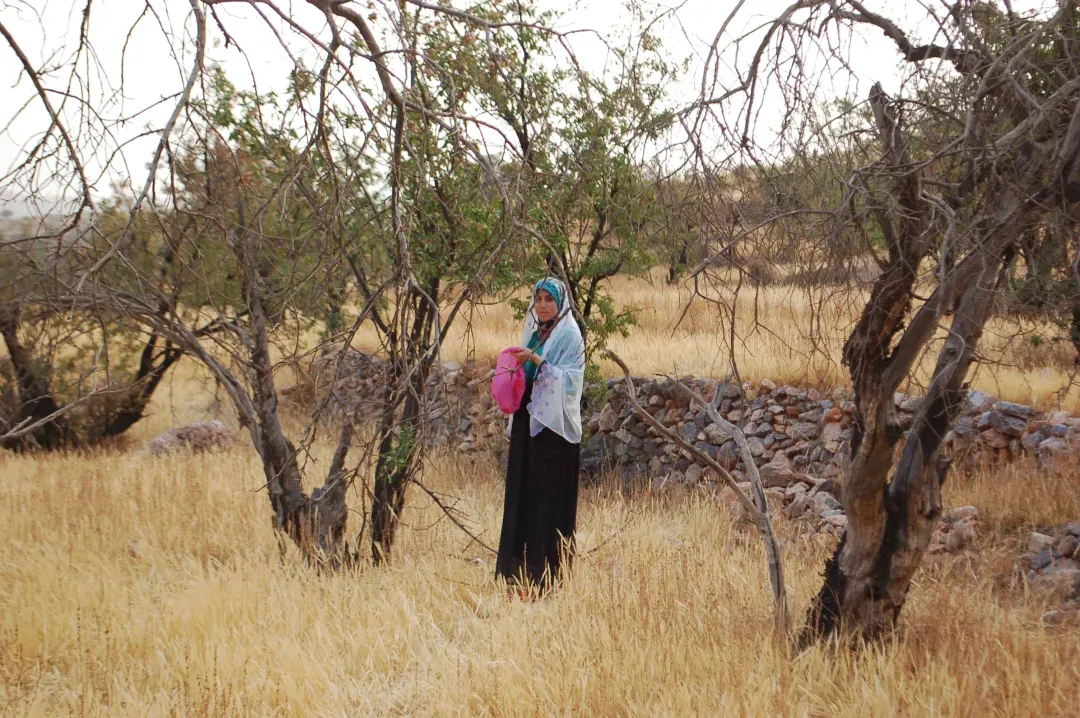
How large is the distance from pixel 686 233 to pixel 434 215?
2.55 metres

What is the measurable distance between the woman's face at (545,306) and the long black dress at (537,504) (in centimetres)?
45

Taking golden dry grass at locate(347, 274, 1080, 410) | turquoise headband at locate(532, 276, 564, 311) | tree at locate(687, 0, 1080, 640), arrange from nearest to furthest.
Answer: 1. tree at locate(687, 0, 1080, 640)
2. turquoise headband at locate(532, 276, 564, 311)
3. golden dry grass at locate(347, 274, 1080, 410)

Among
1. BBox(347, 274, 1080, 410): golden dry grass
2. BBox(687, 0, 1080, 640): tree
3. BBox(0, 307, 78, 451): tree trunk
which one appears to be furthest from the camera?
BBox(0, 307, 78, 451): tree trunk

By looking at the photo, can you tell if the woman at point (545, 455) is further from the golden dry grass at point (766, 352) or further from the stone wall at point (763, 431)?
the stone wall at point (763, 431)

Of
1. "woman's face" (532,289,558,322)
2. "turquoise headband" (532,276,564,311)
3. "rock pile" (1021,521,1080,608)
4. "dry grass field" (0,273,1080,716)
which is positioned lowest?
Result: "rock pile" (1021,521,1080,608)

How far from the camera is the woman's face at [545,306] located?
16.8 ft

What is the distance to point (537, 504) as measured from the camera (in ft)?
17.7

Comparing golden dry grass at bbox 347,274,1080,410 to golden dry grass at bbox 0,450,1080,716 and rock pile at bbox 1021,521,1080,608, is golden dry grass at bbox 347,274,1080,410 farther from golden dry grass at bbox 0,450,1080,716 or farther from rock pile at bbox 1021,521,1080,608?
golden dry grass at bbox 0,450,1080,716

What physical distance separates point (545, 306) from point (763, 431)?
495cm

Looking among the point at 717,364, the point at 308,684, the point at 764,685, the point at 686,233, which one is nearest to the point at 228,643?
the point at 308,684

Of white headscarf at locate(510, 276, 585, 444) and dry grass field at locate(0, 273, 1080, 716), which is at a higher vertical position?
white headscarf at locate(510, 276, 585, 444)

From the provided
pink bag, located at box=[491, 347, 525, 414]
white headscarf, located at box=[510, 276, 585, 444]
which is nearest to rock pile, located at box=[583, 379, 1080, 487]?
white headscarf, located at box=[510, 276, 585, 444]

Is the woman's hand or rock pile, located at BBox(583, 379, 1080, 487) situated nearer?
the woman's hand

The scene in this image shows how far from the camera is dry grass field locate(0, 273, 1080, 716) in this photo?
11.7ft
